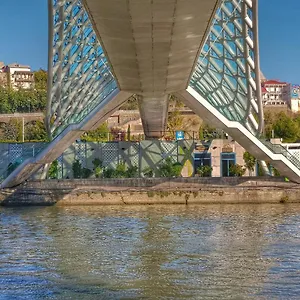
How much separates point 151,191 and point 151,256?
2041 centimetres

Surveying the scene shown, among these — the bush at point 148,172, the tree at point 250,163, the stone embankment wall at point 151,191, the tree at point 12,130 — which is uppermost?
the tree at point 12,130

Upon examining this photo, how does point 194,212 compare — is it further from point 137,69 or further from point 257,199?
point 137,69

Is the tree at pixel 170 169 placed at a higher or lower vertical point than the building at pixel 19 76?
lower

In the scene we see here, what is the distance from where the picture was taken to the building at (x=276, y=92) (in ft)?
552

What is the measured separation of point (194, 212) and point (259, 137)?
23.2ft

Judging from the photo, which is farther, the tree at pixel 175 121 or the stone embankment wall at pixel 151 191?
the tree at pixel 175 121

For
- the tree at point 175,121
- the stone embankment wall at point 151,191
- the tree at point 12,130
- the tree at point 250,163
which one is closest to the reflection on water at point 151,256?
the stone embankment wall at point 151,191

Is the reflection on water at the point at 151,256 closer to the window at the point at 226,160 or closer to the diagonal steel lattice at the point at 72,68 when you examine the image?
the diagonal steel lattice at the point at 72,68

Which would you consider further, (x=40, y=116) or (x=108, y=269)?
(x=40, y=116)

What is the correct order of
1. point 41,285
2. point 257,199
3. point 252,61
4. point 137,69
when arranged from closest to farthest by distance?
point 41,285 < point 137,69 < point 252,61 < point 257,199

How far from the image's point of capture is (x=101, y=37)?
2117cm

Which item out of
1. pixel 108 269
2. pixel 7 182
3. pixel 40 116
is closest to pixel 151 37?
pixel 108 269


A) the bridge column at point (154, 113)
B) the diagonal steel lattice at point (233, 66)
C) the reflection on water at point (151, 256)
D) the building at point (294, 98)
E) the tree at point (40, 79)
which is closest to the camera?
the reflection on water at point (151, 256)

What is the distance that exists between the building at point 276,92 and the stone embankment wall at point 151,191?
421ft
